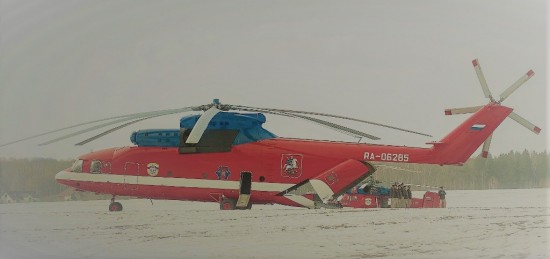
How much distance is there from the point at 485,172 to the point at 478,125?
37cm

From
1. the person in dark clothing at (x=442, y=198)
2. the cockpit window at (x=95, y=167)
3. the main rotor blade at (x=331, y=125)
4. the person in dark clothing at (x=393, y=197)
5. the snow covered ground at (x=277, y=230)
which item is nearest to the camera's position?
the snow covered ground at (x=277, y=230)

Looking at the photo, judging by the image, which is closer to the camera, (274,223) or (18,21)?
(274,223)

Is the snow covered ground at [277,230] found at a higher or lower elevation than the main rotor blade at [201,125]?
lower

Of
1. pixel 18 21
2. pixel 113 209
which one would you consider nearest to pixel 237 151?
pixel 113 209

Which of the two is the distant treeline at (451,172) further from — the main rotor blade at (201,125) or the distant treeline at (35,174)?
the main rotor blade at (201,125)

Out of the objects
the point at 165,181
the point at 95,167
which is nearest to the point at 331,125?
the point at 165,181

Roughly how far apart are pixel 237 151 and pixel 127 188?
3.03 feet

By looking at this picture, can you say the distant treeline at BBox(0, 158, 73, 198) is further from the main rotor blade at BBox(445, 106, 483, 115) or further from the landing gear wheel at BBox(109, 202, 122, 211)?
the main rotor blade at BBox(445, 106, 483, 115)

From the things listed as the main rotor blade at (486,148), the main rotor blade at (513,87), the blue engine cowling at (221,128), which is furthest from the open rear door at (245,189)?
the main rotor blade at (513,87)

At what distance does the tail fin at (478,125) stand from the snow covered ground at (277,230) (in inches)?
12.1

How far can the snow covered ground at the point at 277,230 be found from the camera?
483 centimetres

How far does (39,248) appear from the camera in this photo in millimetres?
5082

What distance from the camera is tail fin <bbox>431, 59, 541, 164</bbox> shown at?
5.20 meters

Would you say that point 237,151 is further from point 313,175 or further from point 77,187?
point 77,187
